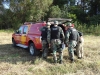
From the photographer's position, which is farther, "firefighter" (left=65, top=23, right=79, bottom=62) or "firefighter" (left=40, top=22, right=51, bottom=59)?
"firefighter" (left=40, top=22, right=51, bottom=59)

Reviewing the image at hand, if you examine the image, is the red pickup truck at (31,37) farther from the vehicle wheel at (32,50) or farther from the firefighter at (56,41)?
the firefighter at (56,41)

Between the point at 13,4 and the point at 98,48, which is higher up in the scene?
the point at 13,4

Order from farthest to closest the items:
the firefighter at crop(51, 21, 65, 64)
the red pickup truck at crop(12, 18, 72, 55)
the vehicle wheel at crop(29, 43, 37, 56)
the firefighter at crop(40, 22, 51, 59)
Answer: the vehicle wheel at crop(29, 43, 37, 56) < the red pickup truck at crop(12, 18, 72, 55) < the firefighter at crop(40, 22, 51, 59) < the firefighter at crop(51, 21, 65, 64)

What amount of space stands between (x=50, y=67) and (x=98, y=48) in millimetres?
4340

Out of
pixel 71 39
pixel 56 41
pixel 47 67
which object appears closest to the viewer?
pixel 47 67

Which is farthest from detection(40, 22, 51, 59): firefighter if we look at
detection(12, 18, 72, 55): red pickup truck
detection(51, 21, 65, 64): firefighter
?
detection(12, 18, 72, 55): red pickup truck

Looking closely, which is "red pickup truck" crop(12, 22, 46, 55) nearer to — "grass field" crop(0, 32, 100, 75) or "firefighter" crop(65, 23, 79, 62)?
"grass field" crop(0, 32, 100, 75)

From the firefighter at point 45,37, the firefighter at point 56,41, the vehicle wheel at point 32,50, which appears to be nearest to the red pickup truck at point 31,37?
the vehicle wheel at point 32,50

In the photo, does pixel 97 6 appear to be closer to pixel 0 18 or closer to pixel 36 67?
pixel 0 18

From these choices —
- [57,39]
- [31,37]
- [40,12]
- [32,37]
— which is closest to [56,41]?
[57,39]

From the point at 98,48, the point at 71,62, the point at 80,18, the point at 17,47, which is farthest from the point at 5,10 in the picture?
the point at 71,62

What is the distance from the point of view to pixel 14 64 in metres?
9.25

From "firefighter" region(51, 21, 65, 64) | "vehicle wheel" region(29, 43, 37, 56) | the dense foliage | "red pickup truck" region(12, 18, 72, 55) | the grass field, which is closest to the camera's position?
the grass field

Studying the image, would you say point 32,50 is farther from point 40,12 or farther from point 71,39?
point 40,12
